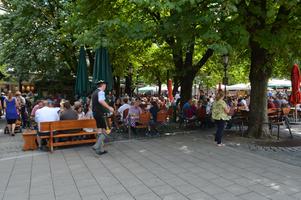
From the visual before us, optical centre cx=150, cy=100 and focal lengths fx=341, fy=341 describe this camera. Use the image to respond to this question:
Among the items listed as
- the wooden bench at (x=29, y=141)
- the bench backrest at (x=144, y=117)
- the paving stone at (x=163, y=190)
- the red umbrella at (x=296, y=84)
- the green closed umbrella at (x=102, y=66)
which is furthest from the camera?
the red umbrella at (x=296, y=84)

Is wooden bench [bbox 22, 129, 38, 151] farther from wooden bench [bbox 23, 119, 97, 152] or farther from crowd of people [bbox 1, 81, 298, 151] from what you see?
crowd of people [bbox 1, 81, 298, 151]

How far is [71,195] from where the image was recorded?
5625 millimetres

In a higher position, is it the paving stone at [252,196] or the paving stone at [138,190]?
the paving stone at [138,190]

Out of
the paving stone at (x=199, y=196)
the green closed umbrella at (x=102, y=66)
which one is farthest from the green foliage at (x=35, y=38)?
the paving stone at (x=199, y=196)

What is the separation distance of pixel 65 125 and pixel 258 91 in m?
6.36

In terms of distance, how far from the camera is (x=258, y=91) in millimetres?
11422

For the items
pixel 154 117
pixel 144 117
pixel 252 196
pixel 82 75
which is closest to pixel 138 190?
pixel 252 196

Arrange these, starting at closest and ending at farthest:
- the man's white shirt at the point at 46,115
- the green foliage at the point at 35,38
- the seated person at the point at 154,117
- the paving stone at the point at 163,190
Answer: the paving stone at the point at 163,190 < the man's white shirt at the point at 46,115 < the seated person at the point at 154,117 < the green foliage at the point at 35,38

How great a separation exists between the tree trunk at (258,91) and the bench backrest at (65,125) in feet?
17.6

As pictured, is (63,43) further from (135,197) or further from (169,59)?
(135,197)

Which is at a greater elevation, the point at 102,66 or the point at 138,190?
the point at 102,66

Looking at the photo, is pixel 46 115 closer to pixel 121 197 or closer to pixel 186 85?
pixel 121 197

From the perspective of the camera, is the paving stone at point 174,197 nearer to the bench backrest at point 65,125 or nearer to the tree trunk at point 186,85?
the bench backrest at point 65,125

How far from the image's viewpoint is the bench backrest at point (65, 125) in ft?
30.0
